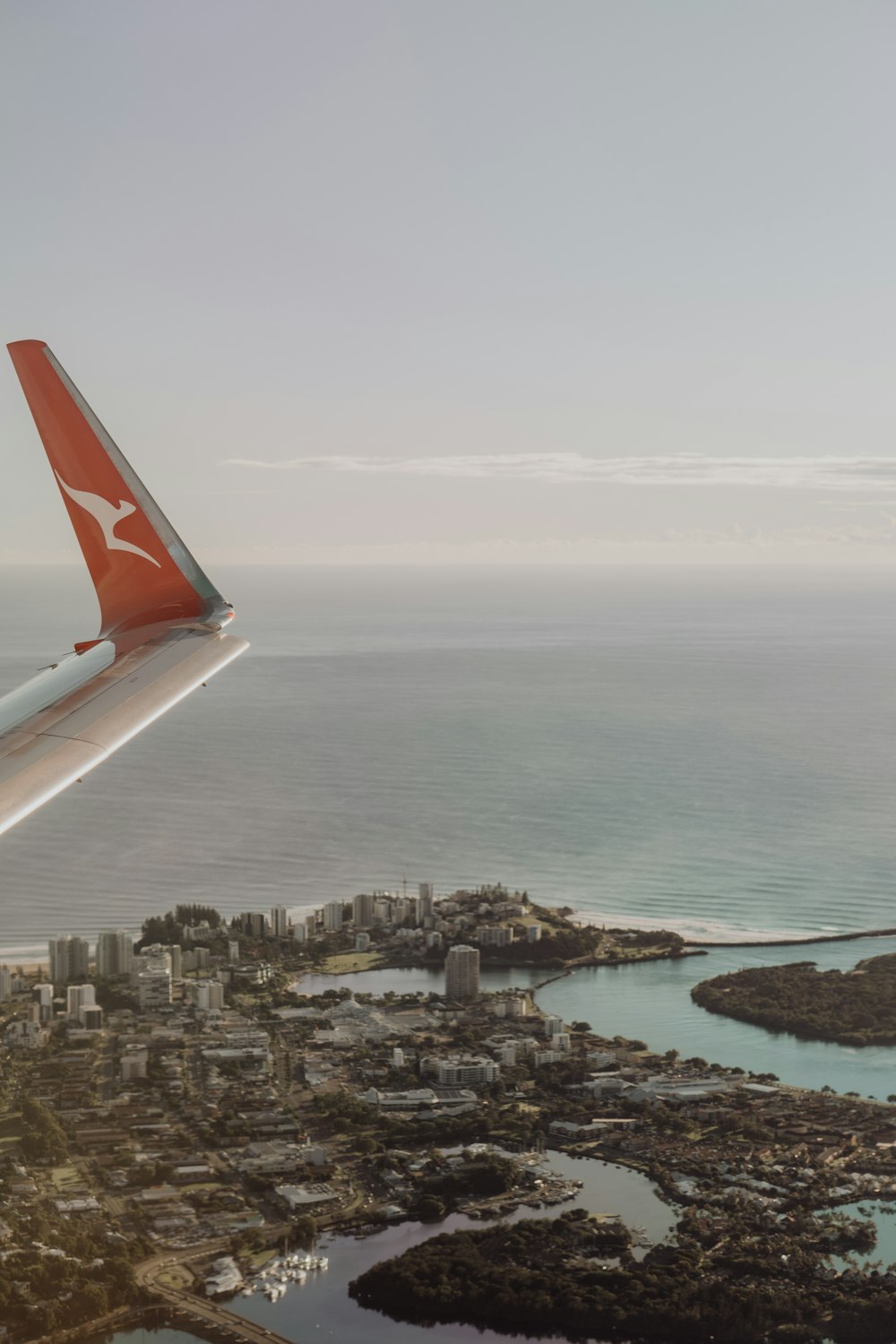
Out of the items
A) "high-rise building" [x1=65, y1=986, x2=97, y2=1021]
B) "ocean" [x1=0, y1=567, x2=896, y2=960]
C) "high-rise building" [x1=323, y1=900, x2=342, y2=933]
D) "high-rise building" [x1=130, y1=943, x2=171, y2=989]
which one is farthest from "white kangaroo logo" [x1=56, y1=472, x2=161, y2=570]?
"high-rise building" [x1=323, y1=900, x2=342, y2=933]

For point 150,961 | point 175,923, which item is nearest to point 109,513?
point 150,961

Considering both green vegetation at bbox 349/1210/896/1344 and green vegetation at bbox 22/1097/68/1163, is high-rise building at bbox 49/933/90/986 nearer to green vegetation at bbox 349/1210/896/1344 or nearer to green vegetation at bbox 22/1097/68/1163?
green vegetation at bbox 22/1097/68/1163

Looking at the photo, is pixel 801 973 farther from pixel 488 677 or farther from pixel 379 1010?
pixel 488 677

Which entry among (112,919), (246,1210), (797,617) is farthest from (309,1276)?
(797,617)

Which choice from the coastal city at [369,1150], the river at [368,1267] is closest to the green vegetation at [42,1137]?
the coastal city at [369,1150]

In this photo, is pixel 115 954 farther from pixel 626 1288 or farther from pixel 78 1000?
pixel 626 1288

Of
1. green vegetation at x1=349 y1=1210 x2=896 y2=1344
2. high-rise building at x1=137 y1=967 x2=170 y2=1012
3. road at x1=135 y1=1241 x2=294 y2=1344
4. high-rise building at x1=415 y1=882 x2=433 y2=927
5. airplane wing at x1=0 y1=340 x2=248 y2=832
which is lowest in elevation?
green vegetation at x1=349 y1=1210 x2=896 y2=1344
